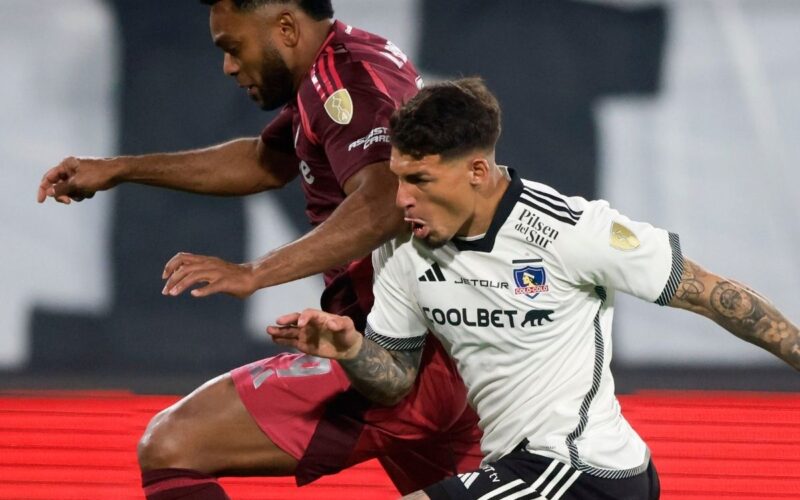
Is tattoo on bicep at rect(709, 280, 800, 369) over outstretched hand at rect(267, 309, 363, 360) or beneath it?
over

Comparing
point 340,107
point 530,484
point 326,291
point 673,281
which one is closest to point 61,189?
point 326,291

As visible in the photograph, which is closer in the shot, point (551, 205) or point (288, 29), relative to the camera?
point (551, 205)

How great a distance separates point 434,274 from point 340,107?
1.47 feet

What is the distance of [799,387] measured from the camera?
5.43m

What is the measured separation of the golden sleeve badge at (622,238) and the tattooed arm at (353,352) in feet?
1.88

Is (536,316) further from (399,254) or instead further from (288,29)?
(288,29)

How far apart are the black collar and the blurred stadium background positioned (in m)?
2.71

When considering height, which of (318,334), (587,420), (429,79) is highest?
(429,79)

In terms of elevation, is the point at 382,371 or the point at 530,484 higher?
the point at 382,371

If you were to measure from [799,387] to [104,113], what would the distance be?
3.26m

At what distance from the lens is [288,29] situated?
3066 mm

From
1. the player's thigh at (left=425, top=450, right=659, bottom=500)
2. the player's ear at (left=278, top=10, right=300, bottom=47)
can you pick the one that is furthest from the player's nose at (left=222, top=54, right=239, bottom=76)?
the player's thigh at (left=425, top=450, right=659, bottom=500)

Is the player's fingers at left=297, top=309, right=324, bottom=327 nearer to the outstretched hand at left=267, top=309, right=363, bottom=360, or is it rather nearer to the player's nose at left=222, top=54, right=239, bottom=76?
the outstretched hand at left=267, top=309, right=363, bottom=360

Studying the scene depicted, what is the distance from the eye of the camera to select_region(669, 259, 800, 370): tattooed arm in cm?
265
